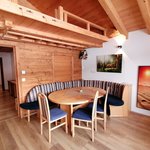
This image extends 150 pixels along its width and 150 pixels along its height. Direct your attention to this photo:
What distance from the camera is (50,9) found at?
3.37 m

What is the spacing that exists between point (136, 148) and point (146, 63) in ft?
7.59

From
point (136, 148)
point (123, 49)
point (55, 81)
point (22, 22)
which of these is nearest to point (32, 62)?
point (55, 81)

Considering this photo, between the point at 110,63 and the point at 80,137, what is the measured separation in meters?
2.80

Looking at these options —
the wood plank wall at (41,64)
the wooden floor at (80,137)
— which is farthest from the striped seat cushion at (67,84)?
the wooden floor at (80,137)

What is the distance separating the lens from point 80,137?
94.7 inches

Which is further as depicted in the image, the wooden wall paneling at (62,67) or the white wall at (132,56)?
the wooden wall paneling at (62,67)

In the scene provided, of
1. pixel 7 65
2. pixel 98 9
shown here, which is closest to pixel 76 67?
pixel 98 9

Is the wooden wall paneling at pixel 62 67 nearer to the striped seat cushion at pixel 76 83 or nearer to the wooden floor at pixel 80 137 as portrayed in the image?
the striped seat cushion at pixel 76 83

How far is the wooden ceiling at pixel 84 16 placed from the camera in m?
2.04

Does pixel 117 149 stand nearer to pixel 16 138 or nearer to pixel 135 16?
pixel 16 138

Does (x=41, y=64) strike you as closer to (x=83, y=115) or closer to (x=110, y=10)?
(x=83, y=115)

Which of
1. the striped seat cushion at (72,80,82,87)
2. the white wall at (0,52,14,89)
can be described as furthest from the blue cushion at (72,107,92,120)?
the white wall at (0,52,14,89)

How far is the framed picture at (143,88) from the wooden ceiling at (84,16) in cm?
121

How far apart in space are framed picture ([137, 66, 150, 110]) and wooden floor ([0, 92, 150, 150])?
53cm
